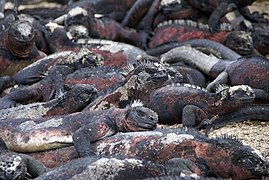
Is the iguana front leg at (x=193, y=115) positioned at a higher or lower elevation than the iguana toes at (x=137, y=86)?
lower

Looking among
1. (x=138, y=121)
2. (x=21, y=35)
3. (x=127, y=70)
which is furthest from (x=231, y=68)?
(x=138, y=121)

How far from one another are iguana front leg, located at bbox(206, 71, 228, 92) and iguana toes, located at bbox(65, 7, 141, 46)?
6.13ft

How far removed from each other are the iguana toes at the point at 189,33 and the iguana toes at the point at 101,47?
58cm

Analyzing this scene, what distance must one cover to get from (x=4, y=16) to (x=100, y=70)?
6.29 ft

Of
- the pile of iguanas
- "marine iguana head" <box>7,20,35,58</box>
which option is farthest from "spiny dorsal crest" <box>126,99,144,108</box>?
"marine iguana head" <box>7,20,35,58</box>

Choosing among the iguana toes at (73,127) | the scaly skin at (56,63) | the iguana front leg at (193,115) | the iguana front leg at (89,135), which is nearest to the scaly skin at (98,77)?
the scaly skin at (56,63)

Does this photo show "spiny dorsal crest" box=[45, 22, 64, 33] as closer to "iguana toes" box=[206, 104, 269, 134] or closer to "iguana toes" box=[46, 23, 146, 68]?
"iguana toes" box=[46, 23, 146, 68]

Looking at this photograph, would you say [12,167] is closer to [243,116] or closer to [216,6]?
[243,116]

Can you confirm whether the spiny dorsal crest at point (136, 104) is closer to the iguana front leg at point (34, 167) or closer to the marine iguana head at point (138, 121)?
the marine iguana head at point (138, 121)

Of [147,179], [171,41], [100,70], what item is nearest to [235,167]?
[147,179]

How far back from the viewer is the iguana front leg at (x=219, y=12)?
8.33 metres

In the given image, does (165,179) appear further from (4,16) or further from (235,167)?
(4,16)

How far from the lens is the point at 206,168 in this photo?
15.6ft

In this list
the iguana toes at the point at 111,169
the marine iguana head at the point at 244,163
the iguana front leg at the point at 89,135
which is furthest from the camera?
the iguana front leg at the point at 89,135
